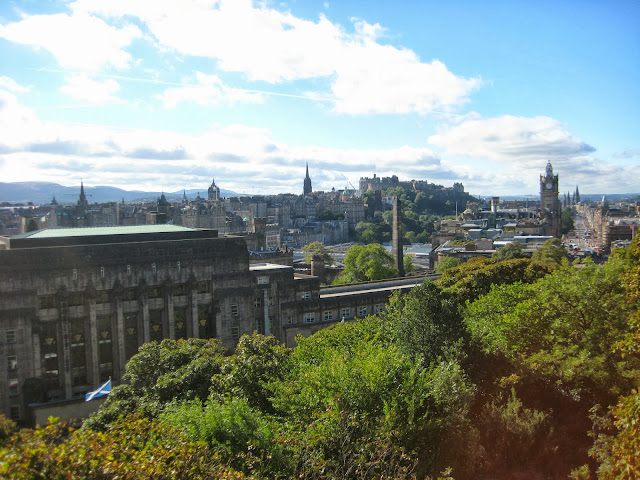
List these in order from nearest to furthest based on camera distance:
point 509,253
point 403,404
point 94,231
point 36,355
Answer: point 403,404 < point 36,355 < point 94,231 < point 509,253

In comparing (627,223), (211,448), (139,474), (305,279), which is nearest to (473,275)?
(305,279)

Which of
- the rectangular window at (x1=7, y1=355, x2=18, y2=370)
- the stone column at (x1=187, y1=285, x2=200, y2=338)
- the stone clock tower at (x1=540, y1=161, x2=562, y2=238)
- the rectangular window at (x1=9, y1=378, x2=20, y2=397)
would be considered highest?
the stone clock tower at (x1=540, y1=161, x2=562, y2=238)

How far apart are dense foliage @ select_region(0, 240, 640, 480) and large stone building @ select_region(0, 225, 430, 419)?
7368 millimetres

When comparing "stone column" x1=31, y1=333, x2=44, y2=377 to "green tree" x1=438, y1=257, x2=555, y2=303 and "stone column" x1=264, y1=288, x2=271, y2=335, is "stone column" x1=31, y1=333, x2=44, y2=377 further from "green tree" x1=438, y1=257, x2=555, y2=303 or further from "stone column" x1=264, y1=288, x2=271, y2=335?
"green tree" x1=438, y1=257, x2=555, y2=303

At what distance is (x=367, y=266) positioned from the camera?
63.5m

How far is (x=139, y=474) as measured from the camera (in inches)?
401

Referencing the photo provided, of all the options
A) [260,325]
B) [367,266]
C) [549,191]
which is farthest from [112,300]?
[549,191]

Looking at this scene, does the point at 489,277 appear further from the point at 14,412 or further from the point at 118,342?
the point at 14,412

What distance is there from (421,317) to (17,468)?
15209 millimetres

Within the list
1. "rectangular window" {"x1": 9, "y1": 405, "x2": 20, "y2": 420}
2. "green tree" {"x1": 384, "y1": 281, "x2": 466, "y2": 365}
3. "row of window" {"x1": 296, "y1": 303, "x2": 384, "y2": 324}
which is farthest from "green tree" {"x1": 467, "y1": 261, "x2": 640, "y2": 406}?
"rectangular window" {"x1": 9, "y1": 405, "x2": 20, "y2": 420}

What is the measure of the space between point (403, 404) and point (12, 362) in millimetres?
20689

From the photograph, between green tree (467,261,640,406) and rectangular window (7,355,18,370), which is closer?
green tree (467,261,640,406)

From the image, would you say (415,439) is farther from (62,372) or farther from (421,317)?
(62,372)

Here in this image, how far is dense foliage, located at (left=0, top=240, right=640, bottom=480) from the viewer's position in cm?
1254
